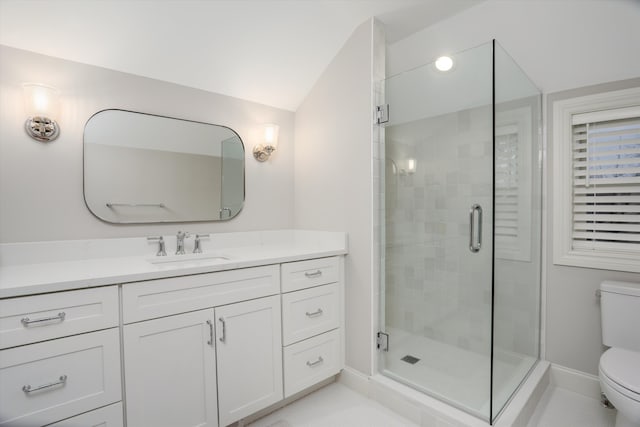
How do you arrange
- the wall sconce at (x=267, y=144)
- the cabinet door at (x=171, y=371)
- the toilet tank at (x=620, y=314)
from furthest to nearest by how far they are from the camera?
the wall sconce at (x=267, y=144), the toilet tank at (x=620, y=314), the cabinet door at (x=171, y=371)

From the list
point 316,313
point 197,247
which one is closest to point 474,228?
point 316,313

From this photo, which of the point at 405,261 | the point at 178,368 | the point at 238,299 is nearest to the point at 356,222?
the point at 405,261

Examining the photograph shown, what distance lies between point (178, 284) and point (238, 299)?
1.03 feet

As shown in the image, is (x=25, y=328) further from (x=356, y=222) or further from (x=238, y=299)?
(x=356, y=222)

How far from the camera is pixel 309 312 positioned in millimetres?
1919

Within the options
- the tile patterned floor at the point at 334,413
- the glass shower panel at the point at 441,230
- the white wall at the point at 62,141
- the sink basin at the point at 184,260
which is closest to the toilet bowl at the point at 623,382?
the glass shower panel at the point at 441,230

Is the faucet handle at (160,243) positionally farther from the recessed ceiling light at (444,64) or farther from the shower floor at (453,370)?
the recessed ceiling light at (444,64)

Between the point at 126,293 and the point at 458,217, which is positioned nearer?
the point at 126,293

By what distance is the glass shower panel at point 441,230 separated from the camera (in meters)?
1.60

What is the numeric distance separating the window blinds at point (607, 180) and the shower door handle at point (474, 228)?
2.74 feet

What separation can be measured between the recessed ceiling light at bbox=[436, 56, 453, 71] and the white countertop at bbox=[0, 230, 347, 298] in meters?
1.14

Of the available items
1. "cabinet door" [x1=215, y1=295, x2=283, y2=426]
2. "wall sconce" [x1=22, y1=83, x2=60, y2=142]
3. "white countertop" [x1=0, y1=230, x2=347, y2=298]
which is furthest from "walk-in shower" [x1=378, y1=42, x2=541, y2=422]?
"wall sconce" [x1=22, y1=83, x2=60, y2=142]

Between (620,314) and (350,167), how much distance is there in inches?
67.0

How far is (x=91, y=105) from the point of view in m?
1.76
